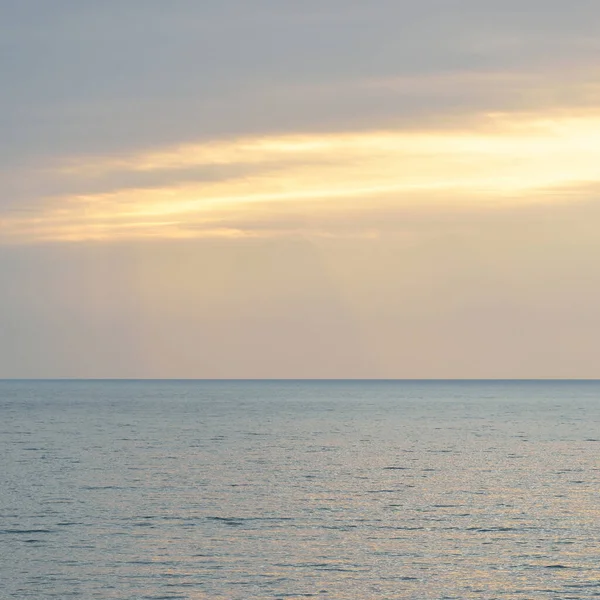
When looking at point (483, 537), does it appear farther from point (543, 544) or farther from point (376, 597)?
point (376, 597)

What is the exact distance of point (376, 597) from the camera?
38156 millimetres

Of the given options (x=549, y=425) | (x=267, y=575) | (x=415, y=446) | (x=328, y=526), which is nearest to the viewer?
(x=267, y=575)

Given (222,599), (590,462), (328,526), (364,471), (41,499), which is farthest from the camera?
(590,462)

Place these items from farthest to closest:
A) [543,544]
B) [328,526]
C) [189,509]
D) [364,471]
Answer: [364,471] → [189,509] → [328,526] → [543,544]

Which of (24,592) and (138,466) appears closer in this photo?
(24,592)

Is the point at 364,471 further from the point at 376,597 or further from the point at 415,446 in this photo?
the point at 376,597

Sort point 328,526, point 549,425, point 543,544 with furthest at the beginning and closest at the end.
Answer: point 549,425 < point 328,526 < point 543,544

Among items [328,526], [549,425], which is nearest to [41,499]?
[328,526]

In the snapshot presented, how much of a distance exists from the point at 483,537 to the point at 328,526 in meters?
7.70

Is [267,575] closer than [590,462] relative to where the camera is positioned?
Yes

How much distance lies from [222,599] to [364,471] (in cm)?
4264

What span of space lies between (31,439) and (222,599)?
81.8m

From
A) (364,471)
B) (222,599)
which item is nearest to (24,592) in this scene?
(222,599)

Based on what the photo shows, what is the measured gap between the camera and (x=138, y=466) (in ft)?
269
